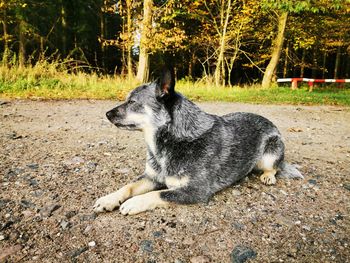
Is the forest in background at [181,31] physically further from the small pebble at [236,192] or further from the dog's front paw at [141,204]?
the dog's front paw at [141,204]

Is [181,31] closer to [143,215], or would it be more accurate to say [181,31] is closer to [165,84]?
[165,84]

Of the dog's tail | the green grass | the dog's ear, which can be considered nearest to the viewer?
the dog's ear

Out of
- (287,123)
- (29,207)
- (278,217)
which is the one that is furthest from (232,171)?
(287,123)

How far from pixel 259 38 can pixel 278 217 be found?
63.1 ft

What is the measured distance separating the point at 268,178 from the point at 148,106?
188 cm

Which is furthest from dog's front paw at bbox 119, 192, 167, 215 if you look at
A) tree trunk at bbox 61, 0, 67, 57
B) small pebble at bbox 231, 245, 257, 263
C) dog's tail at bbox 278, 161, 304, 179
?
tree trunk at bbox 61, 0, 67, 57

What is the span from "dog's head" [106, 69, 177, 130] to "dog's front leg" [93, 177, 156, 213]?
678 millimetres

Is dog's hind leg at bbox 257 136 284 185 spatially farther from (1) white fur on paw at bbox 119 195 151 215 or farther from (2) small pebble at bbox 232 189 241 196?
(1) white fur on paw at bbox 119 195 151 215

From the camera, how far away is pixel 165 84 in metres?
3.40

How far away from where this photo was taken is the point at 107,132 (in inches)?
247

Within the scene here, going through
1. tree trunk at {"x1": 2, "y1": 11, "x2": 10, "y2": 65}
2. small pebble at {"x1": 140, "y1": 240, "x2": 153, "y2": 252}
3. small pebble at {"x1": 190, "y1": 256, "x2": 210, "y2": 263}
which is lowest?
small pebble at {"x1": 190, "y1": 256, "x2": 210, "y2": 263}

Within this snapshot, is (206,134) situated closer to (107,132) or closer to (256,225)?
(256,225)

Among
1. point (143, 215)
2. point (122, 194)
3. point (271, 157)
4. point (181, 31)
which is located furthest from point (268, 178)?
point (181, 31)

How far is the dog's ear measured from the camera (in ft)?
10.9
